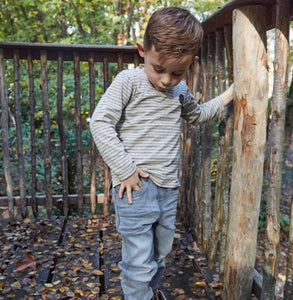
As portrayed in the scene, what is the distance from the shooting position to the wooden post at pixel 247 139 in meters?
1.73

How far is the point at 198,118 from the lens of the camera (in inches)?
80.6

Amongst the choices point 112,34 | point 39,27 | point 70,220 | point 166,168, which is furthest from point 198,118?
point 39,27

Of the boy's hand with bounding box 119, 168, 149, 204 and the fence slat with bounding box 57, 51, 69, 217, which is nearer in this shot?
the boy's hand with bounding box 119, 168, 149, 204

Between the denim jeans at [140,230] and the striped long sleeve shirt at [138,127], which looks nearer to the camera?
the striped long sleeve shirt at [138,127]

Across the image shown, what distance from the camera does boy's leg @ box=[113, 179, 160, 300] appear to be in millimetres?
1706

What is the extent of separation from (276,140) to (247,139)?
8.9 inches

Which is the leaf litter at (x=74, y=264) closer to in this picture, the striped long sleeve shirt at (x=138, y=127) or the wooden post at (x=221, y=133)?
the wooden post at (x=221, y=133)

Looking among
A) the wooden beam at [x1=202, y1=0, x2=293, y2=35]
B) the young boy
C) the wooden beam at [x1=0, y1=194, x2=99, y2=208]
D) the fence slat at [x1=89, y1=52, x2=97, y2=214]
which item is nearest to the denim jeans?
the young boy

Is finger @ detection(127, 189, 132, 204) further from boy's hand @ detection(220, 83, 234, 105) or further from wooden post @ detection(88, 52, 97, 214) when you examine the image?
wooden post @ detection(88, 52, 97, 214)

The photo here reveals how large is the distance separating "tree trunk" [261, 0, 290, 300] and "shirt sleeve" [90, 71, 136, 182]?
2.29 feet

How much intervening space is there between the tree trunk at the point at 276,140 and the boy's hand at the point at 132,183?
0.64m

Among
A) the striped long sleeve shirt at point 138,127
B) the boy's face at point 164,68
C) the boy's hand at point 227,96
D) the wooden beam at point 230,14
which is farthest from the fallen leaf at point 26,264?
the wooden beam at point 230,14

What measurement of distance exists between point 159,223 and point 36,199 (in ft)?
6.78

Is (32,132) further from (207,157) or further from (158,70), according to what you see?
(158,70)
